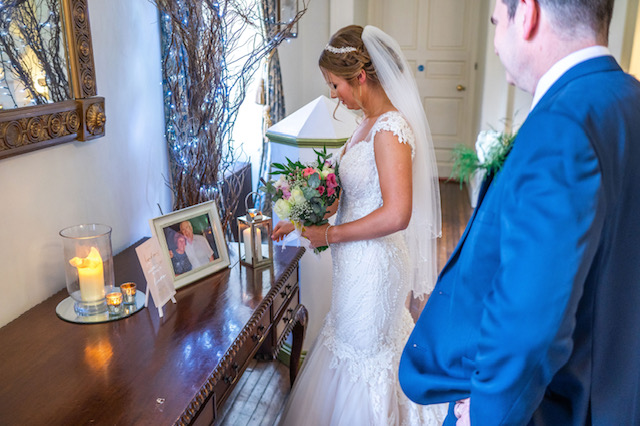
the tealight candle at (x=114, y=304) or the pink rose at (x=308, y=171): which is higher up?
the pink rose at (x=308, y=171)

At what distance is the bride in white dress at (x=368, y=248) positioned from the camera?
2004mm

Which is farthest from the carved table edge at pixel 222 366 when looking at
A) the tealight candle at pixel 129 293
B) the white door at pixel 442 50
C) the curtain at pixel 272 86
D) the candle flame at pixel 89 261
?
the white door at pixel 442 50

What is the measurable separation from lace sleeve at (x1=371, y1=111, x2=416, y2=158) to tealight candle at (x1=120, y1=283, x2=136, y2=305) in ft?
3.19

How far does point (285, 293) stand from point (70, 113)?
1012 mm

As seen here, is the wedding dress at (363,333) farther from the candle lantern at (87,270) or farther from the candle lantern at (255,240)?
the candle lantern at (87,270)

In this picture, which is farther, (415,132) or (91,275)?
(415,132)

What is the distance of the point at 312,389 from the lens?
215 centimetres

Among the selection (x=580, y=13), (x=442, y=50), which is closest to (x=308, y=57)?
(x=442, y=50)

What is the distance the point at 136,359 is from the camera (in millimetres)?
1389

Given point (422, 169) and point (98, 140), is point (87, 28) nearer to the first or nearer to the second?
point (98, 140)

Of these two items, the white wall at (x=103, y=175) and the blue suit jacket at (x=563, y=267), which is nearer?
the blue suit jacket at (x=563, y=267)

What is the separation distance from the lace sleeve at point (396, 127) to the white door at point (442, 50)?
5.03 metres

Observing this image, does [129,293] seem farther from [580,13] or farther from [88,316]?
[580,13]

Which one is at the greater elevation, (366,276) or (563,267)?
(563,267)
